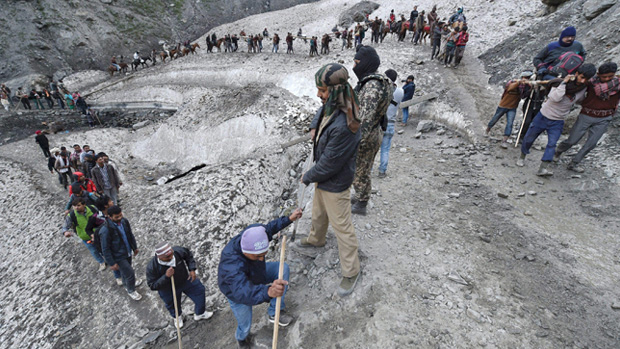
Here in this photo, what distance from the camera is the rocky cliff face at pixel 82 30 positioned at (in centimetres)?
2895

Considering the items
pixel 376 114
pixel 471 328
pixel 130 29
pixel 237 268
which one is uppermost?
pixel 130 29

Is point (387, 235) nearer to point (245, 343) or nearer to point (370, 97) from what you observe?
point (370, 97)

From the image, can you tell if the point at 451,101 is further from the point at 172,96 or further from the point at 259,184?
the point at 172,96

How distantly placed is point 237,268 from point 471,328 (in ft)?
9.74

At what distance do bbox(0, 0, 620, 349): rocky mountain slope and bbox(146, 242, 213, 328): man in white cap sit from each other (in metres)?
0.97

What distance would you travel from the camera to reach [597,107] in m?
5.83

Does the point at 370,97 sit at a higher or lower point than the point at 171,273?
higher

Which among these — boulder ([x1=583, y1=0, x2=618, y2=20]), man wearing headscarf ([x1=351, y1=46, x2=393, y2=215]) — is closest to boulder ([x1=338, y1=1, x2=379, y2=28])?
boulder ([x1=583, y1=0, x2=618, y2=20])

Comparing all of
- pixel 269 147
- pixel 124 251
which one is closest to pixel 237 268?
pixel 124 251

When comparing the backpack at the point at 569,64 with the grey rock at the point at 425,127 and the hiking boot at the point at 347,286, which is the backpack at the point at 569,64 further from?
the hiking boot at the point at 347,286

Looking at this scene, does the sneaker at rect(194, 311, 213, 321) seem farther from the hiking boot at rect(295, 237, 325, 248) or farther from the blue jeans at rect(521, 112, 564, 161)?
the blue jeans at rect(521, 112, 564, 161)

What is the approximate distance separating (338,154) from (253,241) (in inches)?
59.1

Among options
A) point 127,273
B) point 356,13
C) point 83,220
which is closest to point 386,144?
point 127,273

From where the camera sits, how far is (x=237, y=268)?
346 cm
